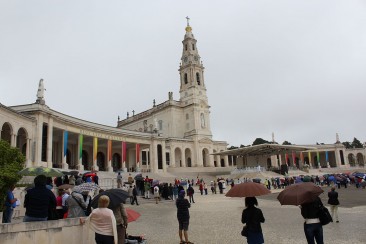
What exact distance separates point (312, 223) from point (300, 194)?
2.40ft

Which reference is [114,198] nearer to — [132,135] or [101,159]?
[132,135]

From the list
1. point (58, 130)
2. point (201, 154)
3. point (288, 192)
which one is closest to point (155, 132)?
point (201, 154)

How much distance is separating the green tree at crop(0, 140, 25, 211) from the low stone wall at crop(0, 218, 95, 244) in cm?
722

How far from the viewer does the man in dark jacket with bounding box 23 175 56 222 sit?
6.79 m

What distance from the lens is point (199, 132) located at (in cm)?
6025

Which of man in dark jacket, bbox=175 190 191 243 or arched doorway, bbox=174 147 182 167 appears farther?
arched doorway, bbox=174 147 182 167

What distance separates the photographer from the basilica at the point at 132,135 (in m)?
29.0

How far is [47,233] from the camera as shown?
6688 millimetres

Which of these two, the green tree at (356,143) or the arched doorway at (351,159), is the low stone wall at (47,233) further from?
the green tree at (356,143)

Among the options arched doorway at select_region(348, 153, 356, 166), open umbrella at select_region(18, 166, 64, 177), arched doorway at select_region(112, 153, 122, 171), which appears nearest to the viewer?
open umbrella at select_region(18, 166, 64, 177)

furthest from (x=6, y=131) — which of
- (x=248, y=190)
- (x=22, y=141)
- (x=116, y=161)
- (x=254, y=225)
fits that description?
(x=254, y=225)

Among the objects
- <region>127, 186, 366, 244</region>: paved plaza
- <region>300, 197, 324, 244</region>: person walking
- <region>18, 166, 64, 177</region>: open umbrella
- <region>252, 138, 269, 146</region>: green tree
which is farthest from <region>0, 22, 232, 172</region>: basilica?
<region>252, 138, 269, 146</region>: green tree

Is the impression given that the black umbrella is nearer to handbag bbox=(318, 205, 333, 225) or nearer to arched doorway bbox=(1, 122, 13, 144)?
handbag bbox=(318, 205, 333, 225)

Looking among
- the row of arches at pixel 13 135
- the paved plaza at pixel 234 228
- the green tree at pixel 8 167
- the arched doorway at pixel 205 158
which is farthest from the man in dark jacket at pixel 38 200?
the arched doorway at pixel 205 158
